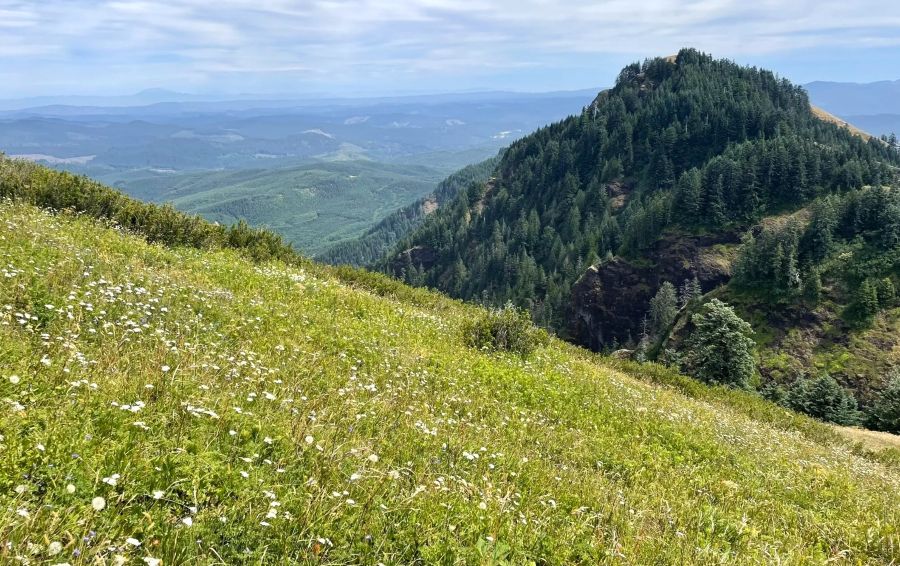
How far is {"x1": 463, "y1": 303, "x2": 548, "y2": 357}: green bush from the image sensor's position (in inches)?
575

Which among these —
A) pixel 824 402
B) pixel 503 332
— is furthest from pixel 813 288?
pixel 503 332

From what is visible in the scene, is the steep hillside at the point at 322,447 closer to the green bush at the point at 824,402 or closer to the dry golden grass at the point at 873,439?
the dry golden grass at the point at 873,439

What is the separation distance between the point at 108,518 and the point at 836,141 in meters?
182

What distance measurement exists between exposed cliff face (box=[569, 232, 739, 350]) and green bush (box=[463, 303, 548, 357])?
94215 mm

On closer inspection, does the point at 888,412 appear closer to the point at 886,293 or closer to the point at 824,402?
the point at 824,402

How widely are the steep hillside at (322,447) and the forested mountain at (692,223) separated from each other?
190 ft

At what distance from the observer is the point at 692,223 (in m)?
113

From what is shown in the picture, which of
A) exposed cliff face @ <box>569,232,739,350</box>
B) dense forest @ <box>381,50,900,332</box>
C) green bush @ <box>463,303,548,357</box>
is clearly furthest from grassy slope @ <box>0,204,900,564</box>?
dense forest @ <box>381,50,900,332</box>

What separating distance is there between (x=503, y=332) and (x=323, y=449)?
10273 millimetres

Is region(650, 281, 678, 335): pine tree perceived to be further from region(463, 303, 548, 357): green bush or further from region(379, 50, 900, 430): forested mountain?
region(463, 303, 548, 357): green bush

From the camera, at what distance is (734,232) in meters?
106

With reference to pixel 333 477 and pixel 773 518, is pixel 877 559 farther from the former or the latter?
→ pixel 333 477

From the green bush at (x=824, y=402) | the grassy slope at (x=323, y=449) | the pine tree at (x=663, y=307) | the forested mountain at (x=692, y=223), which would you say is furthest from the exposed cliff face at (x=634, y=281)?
the grassy slope at (x=323, y=449)

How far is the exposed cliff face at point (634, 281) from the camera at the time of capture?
10462 cm
